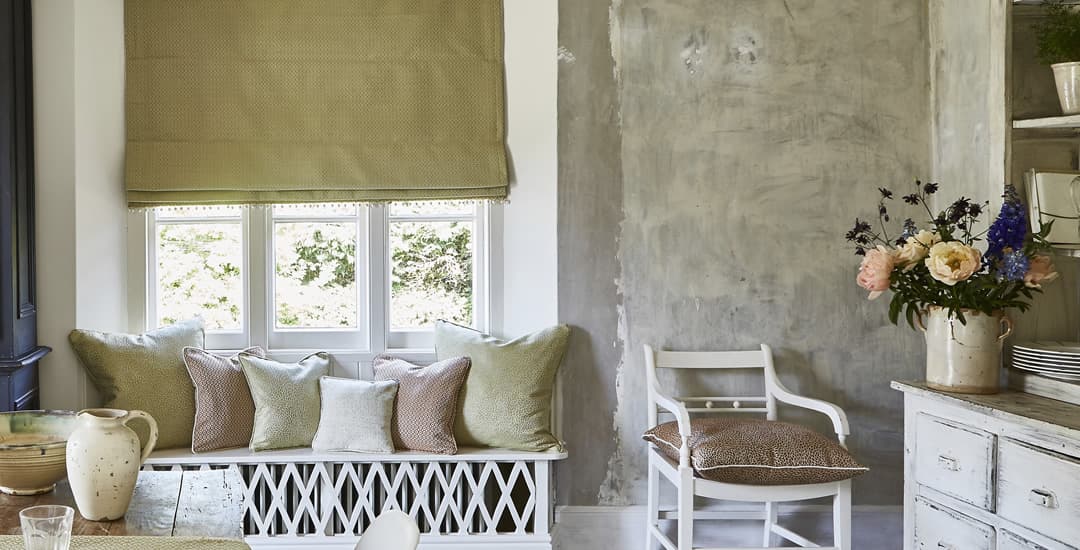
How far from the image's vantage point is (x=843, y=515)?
8.66 feet

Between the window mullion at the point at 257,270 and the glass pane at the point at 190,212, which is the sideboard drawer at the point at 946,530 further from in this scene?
the glass pane at the point at 190,212

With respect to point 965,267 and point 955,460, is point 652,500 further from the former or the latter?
point 965,267

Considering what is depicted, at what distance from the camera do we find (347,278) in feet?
11.0

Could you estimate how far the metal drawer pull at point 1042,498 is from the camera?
200 cm

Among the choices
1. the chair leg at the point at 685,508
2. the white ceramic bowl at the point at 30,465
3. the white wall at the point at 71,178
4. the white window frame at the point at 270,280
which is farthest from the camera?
the white window frame at the point at 270,280

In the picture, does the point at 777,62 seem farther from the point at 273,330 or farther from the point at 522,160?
the point at 273,330

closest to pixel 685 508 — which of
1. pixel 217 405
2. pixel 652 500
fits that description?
pixel 652 500

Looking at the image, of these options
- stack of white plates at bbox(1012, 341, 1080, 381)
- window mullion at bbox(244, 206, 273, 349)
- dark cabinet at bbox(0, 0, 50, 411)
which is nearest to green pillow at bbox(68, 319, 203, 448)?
dark cabinet at bbox(0, 0, 50, 411)

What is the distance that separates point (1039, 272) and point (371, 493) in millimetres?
2307

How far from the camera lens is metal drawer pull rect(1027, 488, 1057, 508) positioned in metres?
2.00

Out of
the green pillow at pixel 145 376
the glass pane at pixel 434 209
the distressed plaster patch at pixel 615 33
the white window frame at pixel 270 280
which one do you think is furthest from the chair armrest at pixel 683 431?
the green pillow at pixel 145 376

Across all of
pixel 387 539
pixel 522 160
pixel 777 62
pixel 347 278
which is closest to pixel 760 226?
pixel 777 62

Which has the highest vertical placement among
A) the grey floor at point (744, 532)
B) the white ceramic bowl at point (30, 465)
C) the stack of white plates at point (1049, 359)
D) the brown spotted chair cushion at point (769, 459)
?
the stack of white plates at point (1049, 359)

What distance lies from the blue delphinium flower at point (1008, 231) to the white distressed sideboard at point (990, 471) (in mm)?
427
